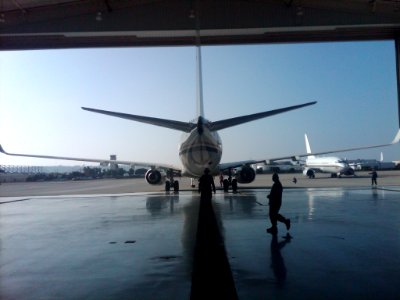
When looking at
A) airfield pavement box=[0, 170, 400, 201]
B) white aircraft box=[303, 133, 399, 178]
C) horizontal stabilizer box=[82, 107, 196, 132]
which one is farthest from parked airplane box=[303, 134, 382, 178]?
horizontal stabilizer box=[82, 107, 196, 132]

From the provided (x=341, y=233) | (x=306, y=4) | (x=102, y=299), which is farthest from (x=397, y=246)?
(x=306, y=4)

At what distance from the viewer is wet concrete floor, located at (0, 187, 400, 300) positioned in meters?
5.54

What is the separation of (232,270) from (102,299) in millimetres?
2151

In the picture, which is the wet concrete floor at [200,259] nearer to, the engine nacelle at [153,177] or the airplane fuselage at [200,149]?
the airplane fuselage at [200,149]

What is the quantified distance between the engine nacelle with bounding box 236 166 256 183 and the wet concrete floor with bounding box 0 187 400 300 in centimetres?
1634

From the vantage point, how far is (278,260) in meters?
7.15

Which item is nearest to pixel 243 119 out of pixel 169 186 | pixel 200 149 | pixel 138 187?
pixel 200 149

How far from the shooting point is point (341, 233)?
9906 millimetres

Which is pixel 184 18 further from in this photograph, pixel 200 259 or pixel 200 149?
pixel 200 259

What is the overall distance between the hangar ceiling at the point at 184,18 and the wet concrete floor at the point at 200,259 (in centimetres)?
937

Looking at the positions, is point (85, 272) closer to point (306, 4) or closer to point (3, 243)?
point (3, 243)

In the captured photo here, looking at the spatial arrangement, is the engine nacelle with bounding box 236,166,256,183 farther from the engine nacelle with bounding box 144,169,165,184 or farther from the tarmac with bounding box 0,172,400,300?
the tarmac with bounding box 0,172,400,300

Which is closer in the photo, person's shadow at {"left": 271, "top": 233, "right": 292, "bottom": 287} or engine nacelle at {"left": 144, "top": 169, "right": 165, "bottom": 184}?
person's shadow at {"left": 271, "top": 233, "right": 292, "bottom": 287}

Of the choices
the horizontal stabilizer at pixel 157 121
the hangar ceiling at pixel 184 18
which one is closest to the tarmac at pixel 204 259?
the horizontal stabilizer at pixel 157 121
